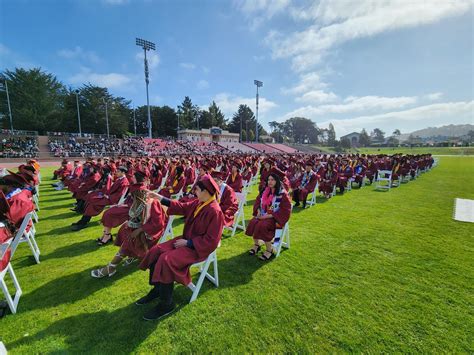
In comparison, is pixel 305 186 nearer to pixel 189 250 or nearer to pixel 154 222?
pixel 154 222

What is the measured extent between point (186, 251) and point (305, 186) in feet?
23.2

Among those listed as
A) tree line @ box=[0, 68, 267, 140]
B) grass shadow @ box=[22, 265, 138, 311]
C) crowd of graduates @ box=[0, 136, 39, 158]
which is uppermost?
tree line @ box=[0, 68, 267, 140]

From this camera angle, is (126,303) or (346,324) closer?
(346,324)

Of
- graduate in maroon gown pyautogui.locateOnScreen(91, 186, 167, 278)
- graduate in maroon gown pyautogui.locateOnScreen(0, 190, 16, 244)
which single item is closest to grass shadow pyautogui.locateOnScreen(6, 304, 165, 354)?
graduate in maroon gown pyautogui.locateOnScreen(91, 186, 167, 278)

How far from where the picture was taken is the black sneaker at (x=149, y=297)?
335 centimetres

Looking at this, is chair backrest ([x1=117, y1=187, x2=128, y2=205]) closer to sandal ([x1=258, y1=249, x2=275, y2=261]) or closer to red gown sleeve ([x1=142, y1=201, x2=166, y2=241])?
red gown sleeve ([x1=142, y1=201, x2=166, y2=241])

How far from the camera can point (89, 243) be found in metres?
5.48

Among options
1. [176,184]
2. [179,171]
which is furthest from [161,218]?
[179,171]

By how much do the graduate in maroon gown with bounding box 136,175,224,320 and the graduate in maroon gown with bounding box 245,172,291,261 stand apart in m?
1.56

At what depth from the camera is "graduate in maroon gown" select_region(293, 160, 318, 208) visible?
353 inches

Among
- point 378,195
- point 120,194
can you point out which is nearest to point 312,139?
point 378,195

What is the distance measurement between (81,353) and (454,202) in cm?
1317

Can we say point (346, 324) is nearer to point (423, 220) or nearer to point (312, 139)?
point (423, 220)

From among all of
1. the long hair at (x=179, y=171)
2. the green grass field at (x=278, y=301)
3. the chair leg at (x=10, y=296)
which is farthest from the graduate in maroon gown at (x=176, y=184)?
the chair leg at (x=10, y=296)
